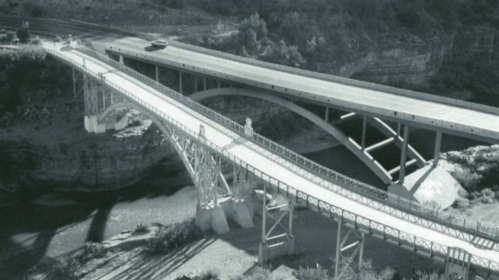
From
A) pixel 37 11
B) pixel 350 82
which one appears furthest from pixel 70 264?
pixel 37 11

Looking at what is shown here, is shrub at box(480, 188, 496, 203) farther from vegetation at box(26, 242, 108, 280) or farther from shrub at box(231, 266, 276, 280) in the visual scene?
vegetation at box(26, 242, 108, 280)

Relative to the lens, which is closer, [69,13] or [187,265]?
[187,265]

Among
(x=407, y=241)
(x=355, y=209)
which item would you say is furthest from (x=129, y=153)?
(x=407, y=241)

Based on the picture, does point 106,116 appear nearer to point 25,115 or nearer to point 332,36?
point 25,115

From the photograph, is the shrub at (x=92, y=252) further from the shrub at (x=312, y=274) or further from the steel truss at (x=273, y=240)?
the shrub at (x=312, y=274)

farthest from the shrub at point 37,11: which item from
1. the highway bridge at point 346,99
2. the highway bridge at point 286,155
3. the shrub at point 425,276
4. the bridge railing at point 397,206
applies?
the shrub at point 425,276

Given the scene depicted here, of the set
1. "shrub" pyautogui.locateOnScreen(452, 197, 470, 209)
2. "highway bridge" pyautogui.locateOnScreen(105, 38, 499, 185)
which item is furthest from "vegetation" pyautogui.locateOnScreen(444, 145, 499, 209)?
"highway bridge" pyautogui.locateOnScreen(105, 38, 499, 185)

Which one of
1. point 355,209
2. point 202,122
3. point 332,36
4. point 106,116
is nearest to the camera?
point 355,209

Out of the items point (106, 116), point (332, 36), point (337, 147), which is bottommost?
point (337, 147)
